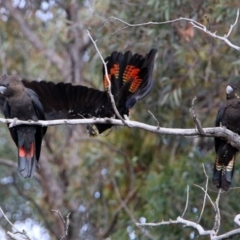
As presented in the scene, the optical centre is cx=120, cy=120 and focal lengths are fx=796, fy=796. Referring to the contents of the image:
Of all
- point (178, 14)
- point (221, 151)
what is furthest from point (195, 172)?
point (221, 151)

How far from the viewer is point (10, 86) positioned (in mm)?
5285

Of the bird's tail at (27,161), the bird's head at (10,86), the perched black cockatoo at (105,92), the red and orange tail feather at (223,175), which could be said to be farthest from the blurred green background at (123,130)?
the bird's head at (10,86)

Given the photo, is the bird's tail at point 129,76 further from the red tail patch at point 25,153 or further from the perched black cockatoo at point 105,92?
the red tail patch at point 25,153

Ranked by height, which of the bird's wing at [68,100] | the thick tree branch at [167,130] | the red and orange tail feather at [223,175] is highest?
the thick tree branch at [167,130]

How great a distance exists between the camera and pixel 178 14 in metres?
7.70

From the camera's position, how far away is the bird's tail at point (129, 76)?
206 inches

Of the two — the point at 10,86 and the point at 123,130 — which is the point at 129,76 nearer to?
the point at 10,86

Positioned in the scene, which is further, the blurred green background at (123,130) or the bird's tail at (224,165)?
the blurred green background at (123,130)

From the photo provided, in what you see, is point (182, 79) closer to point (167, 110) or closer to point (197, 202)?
point (167, 110)

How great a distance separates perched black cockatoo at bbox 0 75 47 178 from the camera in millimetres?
5309

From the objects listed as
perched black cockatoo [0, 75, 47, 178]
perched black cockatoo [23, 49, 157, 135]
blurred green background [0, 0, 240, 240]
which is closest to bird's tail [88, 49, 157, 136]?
perched black cockatoo [23, 49, 157, 135]

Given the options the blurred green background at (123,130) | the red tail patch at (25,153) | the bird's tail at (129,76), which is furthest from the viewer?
the blurred green background at (123,130)

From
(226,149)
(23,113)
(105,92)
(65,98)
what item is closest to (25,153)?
(23,113)

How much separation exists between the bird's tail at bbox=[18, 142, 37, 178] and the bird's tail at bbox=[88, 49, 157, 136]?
0.47m
